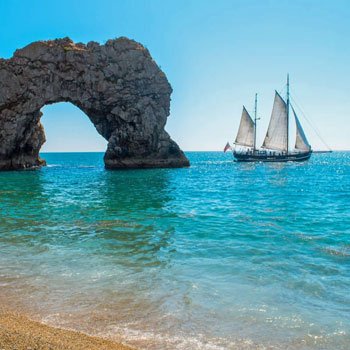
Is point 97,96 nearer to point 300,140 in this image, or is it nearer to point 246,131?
point 246,131

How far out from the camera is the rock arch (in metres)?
62.0

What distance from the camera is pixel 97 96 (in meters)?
65.6

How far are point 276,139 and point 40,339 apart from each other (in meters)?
88.1

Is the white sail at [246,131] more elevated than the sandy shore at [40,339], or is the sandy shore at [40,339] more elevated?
the white sail at [246,131]

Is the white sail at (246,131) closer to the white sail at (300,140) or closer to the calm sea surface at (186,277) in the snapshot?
the white sail at (300,140)

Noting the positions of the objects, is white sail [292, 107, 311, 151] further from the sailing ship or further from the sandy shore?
the sandy shore

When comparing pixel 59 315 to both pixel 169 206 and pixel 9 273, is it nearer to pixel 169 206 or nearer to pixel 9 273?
pixel 9 273

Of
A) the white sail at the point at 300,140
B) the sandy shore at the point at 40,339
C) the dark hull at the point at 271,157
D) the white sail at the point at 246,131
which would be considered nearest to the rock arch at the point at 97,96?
the white sail at the point at 246,131

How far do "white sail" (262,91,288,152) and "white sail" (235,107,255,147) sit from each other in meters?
8.12

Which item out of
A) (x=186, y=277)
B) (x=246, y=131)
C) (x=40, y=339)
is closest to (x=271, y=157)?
(x=246, y=131)

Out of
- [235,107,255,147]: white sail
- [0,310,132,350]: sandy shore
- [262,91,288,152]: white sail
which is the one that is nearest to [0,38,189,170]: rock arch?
[262,91,288,152]: white sail

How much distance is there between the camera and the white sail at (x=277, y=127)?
85625 millimetres

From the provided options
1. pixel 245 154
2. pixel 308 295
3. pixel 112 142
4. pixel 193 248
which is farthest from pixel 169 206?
pixel 245 154

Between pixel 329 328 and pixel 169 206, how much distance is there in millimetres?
17681
